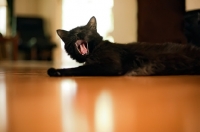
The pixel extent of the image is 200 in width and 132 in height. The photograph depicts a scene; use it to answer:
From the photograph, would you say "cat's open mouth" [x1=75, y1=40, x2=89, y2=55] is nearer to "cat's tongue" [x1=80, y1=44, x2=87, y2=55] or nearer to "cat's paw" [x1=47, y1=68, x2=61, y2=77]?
"cat's tongue" [x1=80, y1=44, x2=87, y2=55]

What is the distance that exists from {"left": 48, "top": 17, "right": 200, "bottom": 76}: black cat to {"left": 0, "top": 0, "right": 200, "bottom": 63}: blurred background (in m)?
0.76

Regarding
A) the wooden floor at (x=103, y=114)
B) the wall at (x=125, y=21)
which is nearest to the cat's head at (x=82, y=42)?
the wooden floor at (x=103, y=114)

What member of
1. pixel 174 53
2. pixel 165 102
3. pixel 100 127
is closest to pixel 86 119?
pixel 100 127

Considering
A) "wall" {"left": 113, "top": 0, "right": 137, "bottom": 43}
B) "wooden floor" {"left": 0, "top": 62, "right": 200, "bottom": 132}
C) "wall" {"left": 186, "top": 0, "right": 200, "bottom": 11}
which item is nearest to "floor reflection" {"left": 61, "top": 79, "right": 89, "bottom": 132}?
"wooden floor" {"left": 0, "top": 62, "right": 200, "bottom": 132}

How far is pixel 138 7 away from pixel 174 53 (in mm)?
2166

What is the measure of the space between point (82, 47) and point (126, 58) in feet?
0.80

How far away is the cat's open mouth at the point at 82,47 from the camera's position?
156 centimetres

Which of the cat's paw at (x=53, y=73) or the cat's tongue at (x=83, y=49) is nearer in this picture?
the cat's paw at (x=53, y=73)

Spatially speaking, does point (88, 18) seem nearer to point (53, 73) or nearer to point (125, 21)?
point (125, 21)

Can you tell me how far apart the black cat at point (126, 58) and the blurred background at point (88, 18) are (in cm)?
76

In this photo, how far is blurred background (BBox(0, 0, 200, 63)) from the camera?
10.6 ft

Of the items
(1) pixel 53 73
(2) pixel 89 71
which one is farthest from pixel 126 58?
(1) pixel 53 73

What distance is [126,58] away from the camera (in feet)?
4.84

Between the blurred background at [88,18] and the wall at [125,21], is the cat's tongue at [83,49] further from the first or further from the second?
the wall at [125,21]
